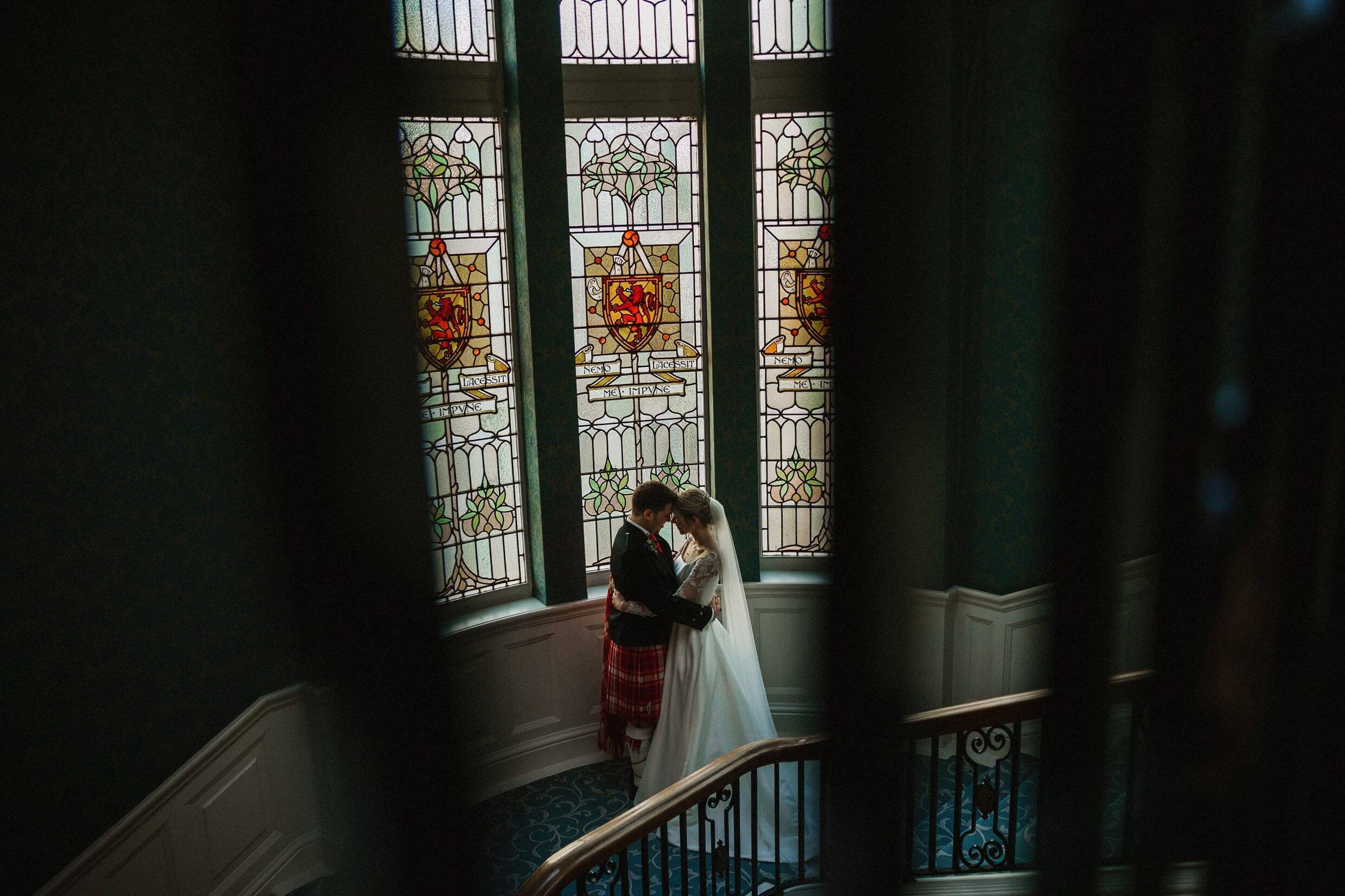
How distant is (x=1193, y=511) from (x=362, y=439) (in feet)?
2.14

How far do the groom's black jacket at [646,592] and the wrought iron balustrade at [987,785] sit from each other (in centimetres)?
107

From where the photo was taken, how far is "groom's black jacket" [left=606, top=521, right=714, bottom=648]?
4.11m

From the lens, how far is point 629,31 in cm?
460

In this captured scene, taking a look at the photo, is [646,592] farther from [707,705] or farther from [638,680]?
[707,705]

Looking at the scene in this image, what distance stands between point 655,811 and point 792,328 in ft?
9.64

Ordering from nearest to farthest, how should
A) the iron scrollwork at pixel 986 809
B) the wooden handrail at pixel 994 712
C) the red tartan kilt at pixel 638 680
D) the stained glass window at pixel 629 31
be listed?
the wooden handrail at pixel 994 712, the iron scrollwork at pixel 986 809, the red tartan kilt at pixel 638 680, the stained glass window at pixel 629 31

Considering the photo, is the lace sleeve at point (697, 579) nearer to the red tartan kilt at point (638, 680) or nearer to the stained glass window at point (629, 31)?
the red tartan kilt at point (638, 680)

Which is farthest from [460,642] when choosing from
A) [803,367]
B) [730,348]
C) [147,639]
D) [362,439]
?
[362,439]

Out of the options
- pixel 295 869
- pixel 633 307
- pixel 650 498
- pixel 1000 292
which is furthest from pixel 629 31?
pixel 295 869

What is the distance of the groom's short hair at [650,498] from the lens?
13.6ft

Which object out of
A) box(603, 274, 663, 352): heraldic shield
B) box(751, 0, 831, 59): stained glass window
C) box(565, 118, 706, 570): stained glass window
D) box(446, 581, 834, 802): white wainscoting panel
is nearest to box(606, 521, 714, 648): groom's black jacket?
box(446, 581, 834, 802): white wainscoting panel

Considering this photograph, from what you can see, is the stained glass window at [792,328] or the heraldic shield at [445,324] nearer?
the heraldic shield at [445,324]

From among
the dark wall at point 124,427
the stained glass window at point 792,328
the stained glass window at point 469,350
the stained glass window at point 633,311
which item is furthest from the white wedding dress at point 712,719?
the dark wall at point 124,427

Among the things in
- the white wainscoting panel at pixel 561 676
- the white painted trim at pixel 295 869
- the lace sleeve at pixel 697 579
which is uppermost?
the lace sleeve at pixel 697 579
